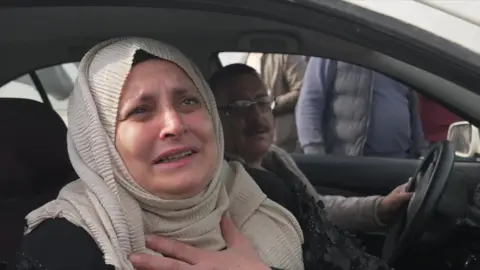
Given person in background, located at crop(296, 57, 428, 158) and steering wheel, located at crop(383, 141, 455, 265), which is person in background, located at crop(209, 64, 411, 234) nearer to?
steering wheel, located at crop(383, 141, 455, 265)

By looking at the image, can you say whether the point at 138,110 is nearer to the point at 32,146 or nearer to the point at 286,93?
the point at 32,146

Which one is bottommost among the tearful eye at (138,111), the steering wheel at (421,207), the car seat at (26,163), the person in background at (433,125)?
the person in background at (433,125)

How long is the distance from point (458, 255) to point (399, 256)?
18 cm

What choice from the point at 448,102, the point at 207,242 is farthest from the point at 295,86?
the point at 207,242

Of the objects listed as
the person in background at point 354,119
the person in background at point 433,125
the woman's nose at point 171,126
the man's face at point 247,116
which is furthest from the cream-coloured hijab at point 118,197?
the person in background at point 354,119

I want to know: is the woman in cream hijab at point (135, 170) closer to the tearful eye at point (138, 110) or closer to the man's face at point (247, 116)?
the tearful eye at point (138, 110)

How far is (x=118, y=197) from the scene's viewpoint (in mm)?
1726

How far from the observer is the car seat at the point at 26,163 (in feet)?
7.38

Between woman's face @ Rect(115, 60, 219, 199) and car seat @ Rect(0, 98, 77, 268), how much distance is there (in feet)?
1.88

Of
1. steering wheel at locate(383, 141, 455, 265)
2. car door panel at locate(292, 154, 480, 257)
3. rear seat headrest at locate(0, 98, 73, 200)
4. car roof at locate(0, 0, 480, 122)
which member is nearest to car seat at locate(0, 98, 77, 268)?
rear seat headrest at locate(0, 98, 73, 200)

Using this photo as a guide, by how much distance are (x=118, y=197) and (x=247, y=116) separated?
4.40 feet

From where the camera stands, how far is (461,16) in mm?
1501

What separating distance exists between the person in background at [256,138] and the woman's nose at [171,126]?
102cm

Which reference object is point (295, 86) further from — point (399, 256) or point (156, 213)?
point (156, 213)
